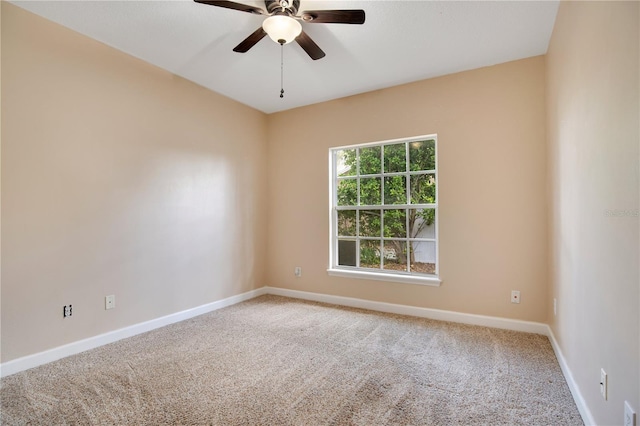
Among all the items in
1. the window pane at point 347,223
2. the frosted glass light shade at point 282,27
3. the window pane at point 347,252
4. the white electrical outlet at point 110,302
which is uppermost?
the frosted glass light shade at point 282,27

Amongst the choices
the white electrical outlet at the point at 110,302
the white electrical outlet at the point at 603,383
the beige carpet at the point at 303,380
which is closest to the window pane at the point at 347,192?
the beige carpet at the point at 303,380

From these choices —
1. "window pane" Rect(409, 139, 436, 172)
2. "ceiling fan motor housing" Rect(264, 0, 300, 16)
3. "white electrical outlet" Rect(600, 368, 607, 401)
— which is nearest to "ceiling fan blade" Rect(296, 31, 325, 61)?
"ceiling fan motor housing" Rect(264, 0, 300, 16)

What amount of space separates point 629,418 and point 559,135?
1899 millimetres

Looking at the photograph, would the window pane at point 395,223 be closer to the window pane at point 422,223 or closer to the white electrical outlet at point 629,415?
the window pane at point 422,223

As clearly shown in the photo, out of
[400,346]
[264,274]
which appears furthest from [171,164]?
[400,346]

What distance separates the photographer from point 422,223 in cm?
357

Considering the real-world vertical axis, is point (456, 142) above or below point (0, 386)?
above

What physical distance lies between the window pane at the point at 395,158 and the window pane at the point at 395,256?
2.93ft

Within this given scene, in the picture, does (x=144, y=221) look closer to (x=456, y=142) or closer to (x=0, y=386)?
(x=0, y=386)

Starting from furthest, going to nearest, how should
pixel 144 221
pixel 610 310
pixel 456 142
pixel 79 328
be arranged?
1. pixel 456 142
2. pixel 144 221
3. pixel 79 328
4. pixel 610 310

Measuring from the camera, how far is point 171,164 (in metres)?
3.31

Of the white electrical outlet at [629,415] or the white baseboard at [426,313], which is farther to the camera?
the white baseboard at [426,313]

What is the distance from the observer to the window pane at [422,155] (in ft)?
11.5

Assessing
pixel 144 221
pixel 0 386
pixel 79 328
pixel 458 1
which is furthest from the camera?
pixel 144 221
